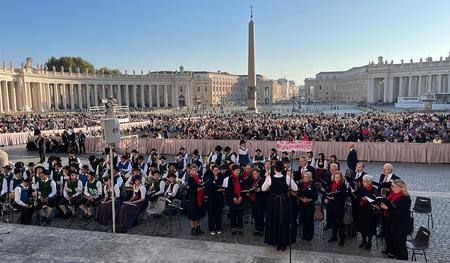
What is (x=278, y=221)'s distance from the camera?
685cm

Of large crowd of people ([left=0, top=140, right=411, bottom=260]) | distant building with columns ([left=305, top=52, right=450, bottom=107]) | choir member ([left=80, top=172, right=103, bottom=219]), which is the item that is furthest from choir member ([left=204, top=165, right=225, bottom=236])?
distant building with columns ([left=305, top=52, right=450, bottom=107])

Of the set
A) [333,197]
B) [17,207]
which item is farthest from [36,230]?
[333,197]

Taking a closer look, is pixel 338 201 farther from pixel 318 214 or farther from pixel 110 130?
pixel 110 130

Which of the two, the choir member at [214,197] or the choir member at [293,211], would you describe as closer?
the choir member at [293,211]

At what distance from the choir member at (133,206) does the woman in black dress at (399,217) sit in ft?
18.1

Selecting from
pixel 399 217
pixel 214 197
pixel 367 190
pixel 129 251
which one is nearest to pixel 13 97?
pixel 214 197

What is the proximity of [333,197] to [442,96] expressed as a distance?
6893cm

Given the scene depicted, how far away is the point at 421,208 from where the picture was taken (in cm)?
801

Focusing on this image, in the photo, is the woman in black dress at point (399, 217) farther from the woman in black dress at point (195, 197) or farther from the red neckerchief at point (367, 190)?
the woman in black dress at point (195, 197)

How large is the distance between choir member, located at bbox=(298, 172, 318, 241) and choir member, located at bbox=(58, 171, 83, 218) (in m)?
5.81

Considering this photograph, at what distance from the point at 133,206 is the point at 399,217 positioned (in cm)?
581

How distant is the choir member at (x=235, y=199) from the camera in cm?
813

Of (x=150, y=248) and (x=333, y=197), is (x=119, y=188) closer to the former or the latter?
(x=150, y=248)

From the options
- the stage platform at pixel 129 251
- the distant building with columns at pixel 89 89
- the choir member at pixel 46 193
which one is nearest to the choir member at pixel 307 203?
the stage platform at pixel 129 251
